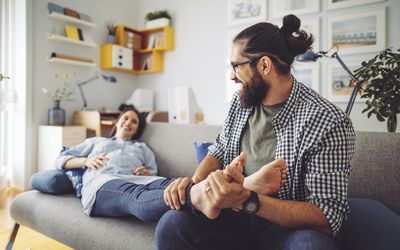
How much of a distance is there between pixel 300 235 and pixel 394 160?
28.4 inches

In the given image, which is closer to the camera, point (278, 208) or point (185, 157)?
point (278, 208)

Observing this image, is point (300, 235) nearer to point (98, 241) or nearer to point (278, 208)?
point (278, 208)

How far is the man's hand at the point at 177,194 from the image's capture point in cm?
101

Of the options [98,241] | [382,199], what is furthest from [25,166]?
[382,199]

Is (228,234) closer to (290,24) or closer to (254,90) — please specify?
(254,90)

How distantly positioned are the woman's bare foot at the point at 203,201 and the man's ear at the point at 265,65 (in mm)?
508

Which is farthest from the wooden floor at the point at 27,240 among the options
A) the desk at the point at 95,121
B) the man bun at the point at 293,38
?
the man bun at the point at 293,38

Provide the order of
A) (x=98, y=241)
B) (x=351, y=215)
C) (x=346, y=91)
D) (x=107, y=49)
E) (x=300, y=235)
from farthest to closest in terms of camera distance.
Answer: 1. (x=107, y=49)
2. (x=346, y=91)
3. (x=98, y=241)
4. (x=351, y=215)
5. (x=300, y=235)

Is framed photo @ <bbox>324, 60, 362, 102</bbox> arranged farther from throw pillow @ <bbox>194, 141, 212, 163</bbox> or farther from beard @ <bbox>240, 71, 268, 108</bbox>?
beard @ <bbox>240, 71, 268, 108</bbox>

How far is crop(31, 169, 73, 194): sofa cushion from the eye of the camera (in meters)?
1.71

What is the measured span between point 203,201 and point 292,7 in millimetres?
2914

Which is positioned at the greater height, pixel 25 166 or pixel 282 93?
pixel 282 93

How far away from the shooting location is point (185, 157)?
1.94 meters

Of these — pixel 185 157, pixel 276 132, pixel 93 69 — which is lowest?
pixel 185 157
